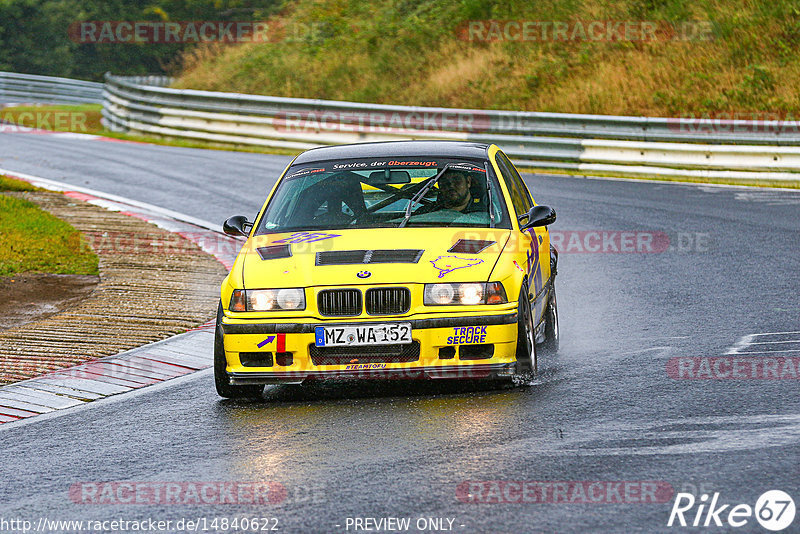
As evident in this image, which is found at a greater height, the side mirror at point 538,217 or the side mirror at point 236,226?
the side mirror at point 538,217

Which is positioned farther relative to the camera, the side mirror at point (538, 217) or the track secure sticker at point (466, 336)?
the side mirror at point (538, 217)

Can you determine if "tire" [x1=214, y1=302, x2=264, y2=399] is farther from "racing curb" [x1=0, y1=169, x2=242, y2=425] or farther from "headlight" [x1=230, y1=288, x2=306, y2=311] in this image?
"racing curb" [x1=0, y1=169, x2=242, y2=425]

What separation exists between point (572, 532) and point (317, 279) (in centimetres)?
283

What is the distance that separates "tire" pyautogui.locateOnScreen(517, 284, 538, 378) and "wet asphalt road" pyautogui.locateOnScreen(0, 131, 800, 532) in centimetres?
16

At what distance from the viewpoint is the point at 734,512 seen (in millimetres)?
4711

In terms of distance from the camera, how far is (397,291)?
6.90 meters

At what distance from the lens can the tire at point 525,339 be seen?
6.99 meters

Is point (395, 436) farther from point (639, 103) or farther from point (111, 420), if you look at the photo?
point (639, 103)

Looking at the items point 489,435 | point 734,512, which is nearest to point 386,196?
point 489,435

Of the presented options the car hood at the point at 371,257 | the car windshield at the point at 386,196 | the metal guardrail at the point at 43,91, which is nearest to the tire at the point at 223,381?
the car hood at the point at 371,257

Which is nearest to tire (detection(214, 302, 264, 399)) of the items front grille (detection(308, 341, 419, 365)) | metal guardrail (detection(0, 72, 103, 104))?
front grille (detection(308, 341, 419, 365))

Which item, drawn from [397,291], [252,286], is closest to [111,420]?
[252,286]

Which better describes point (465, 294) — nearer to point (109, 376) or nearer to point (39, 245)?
point (109, 376)

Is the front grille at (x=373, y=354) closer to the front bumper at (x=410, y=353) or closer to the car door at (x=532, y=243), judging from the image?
the front bumper at (x=410, y=353)
